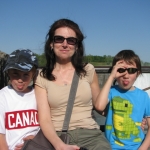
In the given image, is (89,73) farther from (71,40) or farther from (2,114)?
(2,114)

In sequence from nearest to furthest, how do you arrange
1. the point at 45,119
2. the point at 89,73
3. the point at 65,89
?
the point at 45,119
the point at 65,89
the point at 89,73

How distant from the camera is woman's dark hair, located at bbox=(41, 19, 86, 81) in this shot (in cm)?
257

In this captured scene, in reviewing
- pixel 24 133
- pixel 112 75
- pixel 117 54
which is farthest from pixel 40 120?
pixel 117 54

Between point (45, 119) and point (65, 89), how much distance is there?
1.22 ft

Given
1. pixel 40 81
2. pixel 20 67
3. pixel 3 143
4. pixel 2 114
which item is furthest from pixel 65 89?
pixel 3 143

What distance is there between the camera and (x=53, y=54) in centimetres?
271

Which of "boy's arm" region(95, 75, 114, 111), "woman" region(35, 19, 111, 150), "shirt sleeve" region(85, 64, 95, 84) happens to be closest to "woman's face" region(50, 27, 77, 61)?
"woman" region(35, 19, 111, 150)

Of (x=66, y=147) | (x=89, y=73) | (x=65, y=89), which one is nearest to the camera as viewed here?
(x=66, y=147)

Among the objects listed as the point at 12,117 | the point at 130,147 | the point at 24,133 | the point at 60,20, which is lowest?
Result: the point at 130,147

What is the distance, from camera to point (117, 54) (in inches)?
104

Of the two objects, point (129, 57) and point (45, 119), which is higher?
point (129, 57)

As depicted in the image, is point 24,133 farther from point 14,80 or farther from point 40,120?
point 14,80

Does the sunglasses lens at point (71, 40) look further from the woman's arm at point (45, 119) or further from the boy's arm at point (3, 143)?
the boy's arm at point (3, 143)

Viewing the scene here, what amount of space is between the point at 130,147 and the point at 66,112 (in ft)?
2.45
